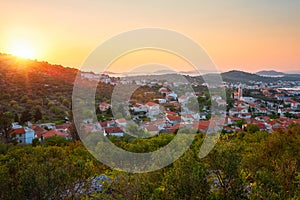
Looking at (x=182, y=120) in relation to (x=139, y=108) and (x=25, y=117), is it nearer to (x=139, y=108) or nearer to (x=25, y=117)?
(x=139, y=108)

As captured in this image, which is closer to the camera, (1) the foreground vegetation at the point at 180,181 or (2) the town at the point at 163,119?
(1) the foreground vegetation at the point at 180,181

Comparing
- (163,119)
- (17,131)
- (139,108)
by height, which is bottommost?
(17,131)

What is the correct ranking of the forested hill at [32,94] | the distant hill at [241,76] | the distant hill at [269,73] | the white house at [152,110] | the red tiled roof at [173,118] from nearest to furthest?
the red tiled roof at [173,118], the white house at [152,110], the forested hill at [32,94], the distant hill at [241,76], the distant hill at [269,73]

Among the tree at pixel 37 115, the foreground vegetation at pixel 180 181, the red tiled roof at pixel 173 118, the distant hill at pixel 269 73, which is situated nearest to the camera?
the foreground vegetation at pixel 180 181

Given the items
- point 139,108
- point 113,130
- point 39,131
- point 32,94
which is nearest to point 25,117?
point 39,131

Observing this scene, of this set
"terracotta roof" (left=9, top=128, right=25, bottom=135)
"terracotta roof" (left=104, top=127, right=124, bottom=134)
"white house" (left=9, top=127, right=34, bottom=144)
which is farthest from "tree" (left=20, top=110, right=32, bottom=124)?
"terracotta roof" (left=104, top=127, right=124, bottom=134)

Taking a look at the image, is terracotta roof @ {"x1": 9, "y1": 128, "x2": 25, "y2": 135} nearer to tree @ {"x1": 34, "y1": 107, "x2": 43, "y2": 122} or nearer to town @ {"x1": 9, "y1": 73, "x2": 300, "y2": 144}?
town @ {"x1": 9, "y1": 73, "x2": 300, "y2": 144}

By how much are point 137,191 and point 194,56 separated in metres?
3.56

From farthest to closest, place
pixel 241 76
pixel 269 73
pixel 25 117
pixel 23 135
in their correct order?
pixel 269 73 → pixel 241 76 → pixel 25 117 → pixel 23 135

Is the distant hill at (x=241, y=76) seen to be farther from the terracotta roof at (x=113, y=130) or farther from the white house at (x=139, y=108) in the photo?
the terracotta roof at (x=113, y=130)

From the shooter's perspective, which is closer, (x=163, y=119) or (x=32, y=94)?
(x=163, y=119)

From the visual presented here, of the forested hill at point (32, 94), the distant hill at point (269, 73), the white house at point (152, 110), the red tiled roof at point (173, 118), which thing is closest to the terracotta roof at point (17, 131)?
the forested hill at point (32, 94)

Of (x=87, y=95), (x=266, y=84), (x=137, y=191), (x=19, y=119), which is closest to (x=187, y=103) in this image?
(x=87, y=95)

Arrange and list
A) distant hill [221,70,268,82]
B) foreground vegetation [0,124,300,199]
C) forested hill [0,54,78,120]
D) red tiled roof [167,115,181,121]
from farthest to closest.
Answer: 1. distant hill [221,70,268,82]
2. forested hill [0,54,78,120]
3. red tiled roof [167,115,181,121]
4. foreground vegetation [0,124,300,199]
